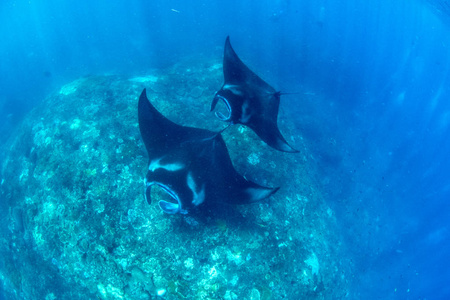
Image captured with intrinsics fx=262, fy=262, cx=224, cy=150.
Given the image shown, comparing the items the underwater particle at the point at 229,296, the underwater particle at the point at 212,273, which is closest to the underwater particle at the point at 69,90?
the underwater particle at the point at 212,273

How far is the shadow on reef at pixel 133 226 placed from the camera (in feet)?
14.1

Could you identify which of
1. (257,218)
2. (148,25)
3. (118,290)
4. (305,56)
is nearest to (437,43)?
(305,56)

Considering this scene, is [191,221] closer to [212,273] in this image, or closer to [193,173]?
[212,273]

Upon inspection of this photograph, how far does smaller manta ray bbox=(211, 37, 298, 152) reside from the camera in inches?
182

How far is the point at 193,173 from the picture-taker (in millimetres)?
3789

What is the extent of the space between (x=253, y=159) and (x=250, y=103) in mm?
1375

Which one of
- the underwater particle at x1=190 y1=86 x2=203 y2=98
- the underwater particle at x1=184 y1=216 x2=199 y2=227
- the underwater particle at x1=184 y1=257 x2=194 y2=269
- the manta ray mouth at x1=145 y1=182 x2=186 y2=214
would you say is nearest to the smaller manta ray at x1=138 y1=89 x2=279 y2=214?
the manta ray mouth at x1=145 y1=182 x2=186 y2=214

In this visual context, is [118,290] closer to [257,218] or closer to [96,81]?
[257,218]

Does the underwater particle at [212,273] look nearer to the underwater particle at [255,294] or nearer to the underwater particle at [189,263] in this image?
the underwater particle at [189,263]

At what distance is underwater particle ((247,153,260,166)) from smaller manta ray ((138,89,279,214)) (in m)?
1.57

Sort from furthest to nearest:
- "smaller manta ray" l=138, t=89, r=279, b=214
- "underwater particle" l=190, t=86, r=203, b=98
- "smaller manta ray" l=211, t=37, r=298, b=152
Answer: "underwater particle" l=190, t=86, r=203, b=98, "smaller manta ray" l=211, t=37, r=298, b=152, "smaller manta ray" l=138, t=89, r=279, b=214

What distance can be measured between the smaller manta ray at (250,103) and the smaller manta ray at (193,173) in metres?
0.84

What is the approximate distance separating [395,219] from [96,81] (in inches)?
551

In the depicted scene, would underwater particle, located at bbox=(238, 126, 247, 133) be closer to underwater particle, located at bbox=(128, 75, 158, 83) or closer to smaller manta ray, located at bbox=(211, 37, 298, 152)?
smaller manta ray, located at bbox=(211, 37, 298, 152)
